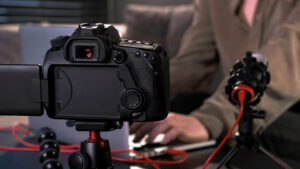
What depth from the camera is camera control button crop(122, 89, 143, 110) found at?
0.66 meters

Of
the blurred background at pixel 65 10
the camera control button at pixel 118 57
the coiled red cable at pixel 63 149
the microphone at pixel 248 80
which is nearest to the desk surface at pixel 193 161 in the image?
the coiled red cable at pixel 63 149

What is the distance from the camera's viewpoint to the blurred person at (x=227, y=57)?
1.01 metres

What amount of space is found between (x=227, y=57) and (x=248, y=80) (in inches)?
31.0

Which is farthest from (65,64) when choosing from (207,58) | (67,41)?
(207,58)

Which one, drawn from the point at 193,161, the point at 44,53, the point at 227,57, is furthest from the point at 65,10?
the point at 193,161

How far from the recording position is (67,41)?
25.9 inches

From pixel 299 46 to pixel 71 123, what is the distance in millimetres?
695

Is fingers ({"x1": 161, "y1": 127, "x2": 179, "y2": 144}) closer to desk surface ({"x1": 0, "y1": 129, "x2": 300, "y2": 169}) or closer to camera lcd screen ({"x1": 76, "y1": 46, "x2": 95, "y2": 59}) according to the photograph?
desk surface ({"x1": 0, "y1": 129, "x2": 300, "y2": 169})

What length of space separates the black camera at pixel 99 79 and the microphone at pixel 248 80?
0.16m

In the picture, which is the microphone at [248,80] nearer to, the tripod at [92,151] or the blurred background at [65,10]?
the tripod at [92,151]

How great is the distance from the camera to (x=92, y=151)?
68cm

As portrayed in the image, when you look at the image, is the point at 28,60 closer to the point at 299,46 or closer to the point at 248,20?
the point at 299,46

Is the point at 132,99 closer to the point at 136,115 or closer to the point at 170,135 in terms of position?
the point at 136,115

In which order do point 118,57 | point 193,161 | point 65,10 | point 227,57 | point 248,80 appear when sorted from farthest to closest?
point 65,10 → point 227,57 → point 193,161 → point 248,80 → point 118,57
